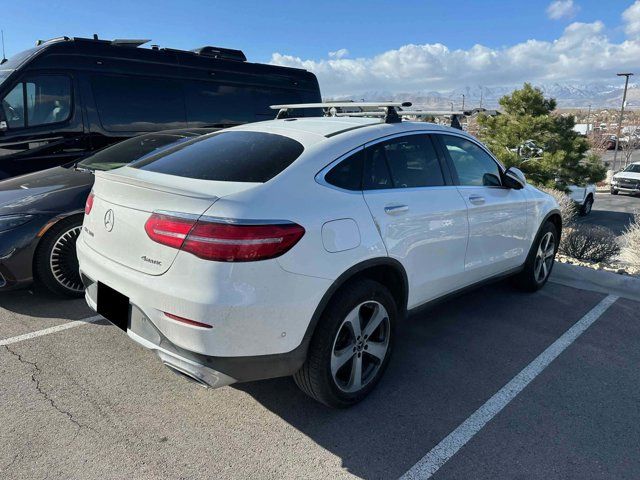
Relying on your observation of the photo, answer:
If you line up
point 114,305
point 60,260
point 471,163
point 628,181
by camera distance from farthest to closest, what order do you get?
1. point 628,181
2. point 60,260
3. point 471,163
4. point 114,305

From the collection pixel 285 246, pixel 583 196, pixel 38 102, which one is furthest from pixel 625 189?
pixel 285 246

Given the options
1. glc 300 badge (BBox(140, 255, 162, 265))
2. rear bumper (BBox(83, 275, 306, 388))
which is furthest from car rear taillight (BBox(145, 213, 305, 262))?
rear bumper (BBox(83, 275, 306, 388))

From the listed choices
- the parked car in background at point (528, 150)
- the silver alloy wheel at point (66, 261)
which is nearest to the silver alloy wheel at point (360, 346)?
the silver alloy wheel at point (66, 261)

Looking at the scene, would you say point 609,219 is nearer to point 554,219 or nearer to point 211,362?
point 554,219

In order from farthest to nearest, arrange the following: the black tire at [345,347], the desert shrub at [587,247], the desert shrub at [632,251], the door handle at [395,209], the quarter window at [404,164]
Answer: the desert shrub at [587,247], the desert shrub at [632,251], the quarter window at [404,164], the door handle at [395,209], the black tire at [345,347]

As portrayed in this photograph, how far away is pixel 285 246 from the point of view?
238 centimetres

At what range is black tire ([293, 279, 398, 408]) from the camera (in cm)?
263

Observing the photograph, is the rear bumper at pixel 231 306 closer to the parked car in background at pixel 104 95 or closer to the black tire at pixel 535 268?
the black tire at pixel 535 268

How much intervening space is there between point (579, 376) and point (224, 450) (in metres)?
2.38

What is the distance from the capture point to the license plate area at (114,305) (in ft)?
8.80

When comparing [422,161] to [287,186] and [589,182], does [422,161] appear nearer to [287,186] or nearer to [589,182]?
[287,186]

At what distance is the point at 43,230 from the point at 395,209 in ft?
9.81

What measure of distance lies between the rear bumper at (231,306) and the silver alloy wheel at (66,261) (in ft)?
7.23

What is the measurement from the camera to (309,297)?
2.47 metres
